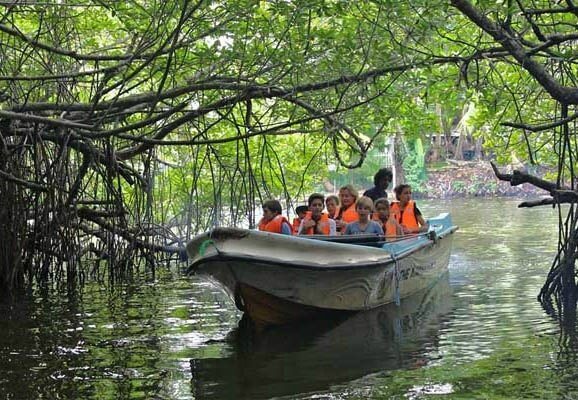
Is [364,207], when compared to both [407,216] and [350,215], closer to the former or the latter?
[350,215]

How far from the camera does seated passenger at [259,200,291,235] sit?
32.4ft

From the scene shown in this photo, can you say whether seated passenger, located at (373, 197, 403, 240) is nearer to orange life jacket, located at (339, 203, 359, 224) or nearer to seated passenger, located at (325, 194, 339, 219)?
orange life jacket, located at (339, 203, 359, 224)

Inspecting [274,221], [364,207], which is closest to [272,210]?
[274,221]

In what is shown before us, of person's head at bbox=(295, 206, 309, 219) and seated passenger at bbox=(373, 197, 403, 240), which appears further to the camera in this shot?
person's head at bbox=(295, 206, 309, 219)

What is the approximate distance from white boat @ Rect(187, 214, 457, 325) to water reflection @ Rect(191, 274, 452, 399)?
0.20 meters

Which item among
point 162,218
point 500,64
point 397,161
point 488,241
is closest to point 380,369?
point 500,64

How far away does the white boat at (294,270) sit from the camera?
8469 mm

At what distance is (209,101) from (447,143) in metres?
30.8

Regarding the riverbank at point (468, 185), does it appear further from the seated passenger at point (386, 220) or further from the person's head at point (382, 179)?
the seated passenger at point (386, 220)

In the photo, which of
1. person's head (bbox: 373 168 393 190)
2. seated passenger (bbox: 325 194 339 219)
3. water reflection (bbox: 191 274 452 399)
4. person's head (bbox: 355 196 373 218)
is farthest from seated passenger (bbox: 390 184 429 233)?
water reflection (bbox: 191 274 452 399)

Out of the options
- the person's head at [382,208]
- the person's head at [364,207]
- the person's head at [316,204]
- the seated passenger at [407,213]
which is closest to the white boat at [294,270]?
the person's head at [364,207]

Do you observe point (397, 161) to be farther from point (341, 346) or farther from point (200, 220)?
point (341, 346)

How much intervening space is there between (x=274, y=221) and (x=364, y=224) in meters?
0.99

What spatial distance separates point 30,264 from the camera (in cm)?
1158
